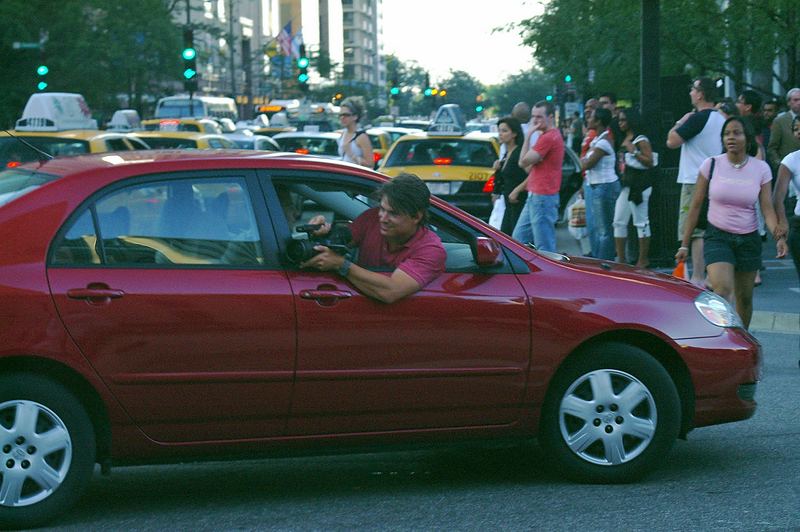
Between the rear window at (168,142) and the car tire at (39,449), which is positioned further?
the rear window at (168,142)

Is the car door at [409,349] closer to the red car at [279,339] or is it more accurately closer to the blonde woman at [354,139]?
the red car at [279,339]

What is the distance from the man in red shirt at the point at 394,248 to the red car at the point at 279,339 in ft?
Result: 0.20

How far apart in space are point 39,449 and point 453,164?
48.8ft

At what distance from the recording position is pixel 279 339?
225 inches

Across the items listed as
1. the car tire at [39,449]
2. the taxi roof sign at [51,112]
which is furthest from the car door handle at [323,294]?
the taxi roof sign at [51,112]

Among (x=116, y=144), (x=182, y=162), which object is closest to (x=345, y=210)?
(x=182, y=162)

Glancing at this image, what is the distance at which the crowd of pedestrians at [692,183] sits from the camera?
923 cm

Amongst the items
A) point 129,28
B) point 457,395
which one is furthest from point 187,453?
point 129,28

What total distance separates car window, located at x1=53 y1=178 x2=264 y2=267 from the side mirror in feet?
3.03

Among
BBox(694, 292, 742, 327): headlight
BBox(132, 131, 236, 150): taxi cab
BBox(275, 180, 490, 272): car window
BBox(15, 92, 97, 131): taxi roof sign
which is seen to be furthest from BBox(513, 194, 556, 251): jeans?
BBox(15, 92, 97, 131): taxi roof sign

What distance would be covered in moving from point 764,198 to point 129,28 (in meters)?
52.8

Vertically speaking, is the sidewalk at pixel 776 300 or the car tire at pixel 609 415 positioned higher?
the car tire at pixel 609 415

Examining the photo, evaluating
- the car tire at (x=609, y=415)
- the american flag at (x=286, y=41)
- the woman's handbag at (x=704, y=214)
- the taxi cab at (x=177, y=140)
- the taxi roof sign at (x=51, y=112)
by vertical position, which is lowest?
the car tire at (x=609, y=415)

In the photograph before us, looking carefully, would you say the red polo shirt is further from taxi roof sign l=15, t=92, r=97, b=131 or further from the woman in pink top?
taxi roof sign l=15, t=92, r=97, b=131
